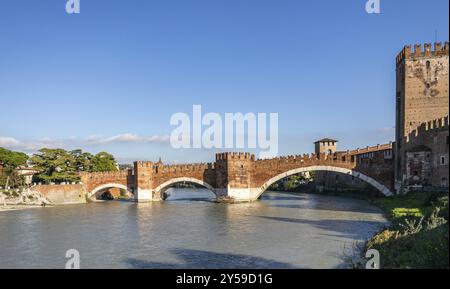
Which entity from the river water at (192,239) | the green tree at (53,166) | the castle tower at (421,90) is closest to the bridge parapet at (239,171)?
the castle tower at (421,90)

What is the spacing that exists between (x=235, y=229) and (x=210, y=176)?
19.4 metres

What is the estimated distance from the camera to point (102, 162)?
5253cm

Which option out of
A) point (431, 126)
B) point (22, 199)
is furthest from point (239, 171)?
point (22, 199)

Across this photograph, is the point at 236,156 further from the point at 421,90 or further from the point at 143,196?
the point at 421,90

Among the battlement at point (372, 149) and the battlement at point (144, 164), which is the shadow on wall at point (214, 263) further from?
the battlement at point (372, 149)

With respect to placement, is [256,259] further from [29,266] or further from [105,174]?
[105,174]

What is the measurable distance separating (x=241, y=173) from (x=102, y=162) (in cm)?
2210

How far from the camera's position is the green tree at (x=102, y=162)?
2019 inches

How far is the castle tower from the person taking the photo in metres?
32.2

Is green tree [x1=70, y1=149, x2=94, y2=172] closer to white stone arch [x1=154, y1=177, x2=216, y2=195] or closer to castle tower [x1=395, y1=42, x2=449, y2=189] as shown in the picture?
white stone arch [x1=154, y1=177, x2=216, y2=195]

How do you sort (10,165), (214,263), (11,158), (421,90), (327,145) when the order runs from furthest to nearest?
(327,145) < (10,165) < (11,158) < (421,90) < (214,263)

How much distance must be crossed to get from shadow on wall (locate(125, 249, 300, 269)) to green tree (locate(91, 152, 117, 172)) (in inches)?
1531

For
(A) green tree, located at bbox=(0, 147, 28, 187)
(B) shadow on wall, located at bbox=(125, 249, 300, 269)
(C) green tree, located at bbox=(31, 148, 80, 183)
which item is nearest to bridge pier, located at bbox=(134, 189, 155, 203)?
(C) green tree, located at bbox=(31, 148, 80, 183)
